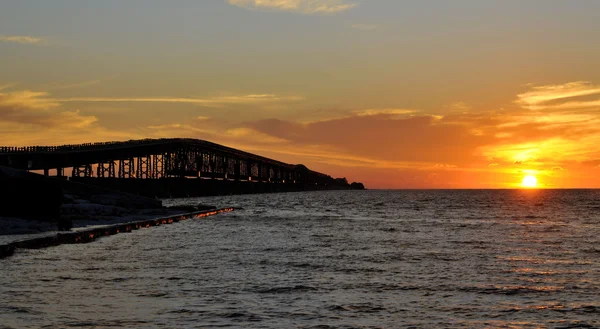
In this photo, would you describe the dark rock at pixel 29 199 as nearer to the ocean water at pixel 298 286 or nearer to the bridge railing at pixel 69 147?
the ocean water at pixel 298 286

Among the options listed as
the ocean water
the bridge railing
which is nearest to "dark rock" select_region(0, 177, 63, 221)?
the ocean water

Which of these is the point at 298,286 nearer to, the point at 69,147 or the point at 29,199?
the point at 29,199

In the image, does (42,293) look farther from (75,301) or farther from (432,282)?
(432,282)

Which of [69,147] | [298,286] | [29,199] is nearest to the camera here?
[298,286]

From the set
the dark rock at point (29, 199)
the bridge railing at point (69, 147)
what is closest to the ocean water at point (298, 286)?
the dark rock at point (29, 199)

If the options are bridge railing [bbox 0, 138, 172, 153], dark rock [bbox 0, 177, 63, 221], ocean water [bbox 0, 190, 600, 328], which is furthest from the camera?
bridge railing [bbox 0, 138, 172, 153]

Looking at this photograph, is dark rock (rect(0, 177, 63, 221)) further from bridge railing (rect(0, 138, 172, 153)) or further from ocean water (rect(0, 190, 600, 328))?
bridge railing (rect(0, 138, 172, 153))

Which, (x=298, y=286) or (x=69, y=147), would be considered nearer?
(x=298, y=286)

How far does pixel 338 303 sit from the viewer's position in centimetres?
2238

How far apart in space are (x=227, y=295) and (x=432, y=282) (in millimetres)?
8357

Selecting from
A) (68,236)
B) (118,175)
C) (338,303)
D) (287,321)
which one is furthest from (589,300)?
(118,175)

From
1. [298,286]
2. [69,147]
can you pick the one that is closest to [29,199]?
[298,286]

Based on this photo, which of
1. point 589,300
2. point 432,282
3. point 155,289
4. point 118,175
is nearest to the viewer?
point 589,300

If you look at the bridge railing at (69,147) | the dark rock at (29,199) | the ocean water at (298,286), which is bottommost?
the ocean water at (298,286)
